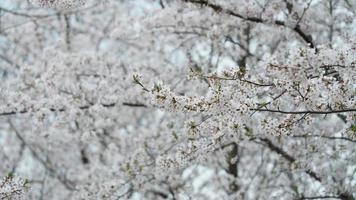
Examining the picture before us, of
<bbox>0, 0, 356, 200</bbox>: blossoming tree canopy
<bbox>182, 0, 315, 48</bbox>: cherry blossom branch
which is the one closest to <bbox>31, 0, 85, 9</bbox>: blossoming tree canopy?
<bbox>0, 0, 356, 200</bbox>: blossoming tree canopy

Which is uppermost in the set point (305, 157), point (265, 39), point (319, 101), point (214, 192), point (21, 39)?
point (21, 39)

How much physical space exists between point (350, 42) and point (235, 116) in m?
0.96

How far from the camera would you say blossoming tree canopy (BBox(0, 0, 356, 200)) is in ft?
11.4

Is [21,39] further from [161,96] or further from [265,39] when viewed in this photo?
[161,96]

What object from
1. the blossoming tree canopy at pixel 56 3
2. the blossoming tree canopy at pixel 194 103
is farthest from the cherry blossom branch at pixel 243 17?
the blossoming tree canopy at pixel 56 3

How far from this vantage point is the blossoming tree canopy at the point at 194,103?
3.47 meters

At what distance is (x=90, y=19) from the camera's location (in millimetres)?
11391

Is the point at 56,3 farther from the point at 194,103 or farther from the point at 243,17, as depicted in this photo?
the point at 243,17

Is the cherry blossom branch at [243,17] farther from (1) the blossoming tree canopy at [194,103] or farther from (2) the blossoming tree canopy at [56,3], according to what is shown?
(2) the blossoming tree canopy at [56,3]

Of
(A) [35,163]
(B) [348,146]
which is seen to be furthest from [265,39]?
(A) [35,163]

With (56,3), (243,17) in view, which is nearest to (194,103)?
(56,3)

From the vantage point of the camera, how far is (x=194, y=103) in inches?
138

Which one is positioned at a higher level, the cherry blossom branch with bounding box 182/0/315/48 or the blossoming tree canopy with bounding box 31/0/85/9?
the cherry blossom branch with bounding box 182/0/315/48

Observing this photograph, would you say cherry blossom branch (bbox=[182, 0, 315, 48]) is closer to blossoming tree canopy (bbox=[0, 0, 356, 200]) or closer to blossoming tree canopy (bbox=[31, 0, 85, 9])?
blossoming tree canopy (bbox=[0, 0, 356, 200])
